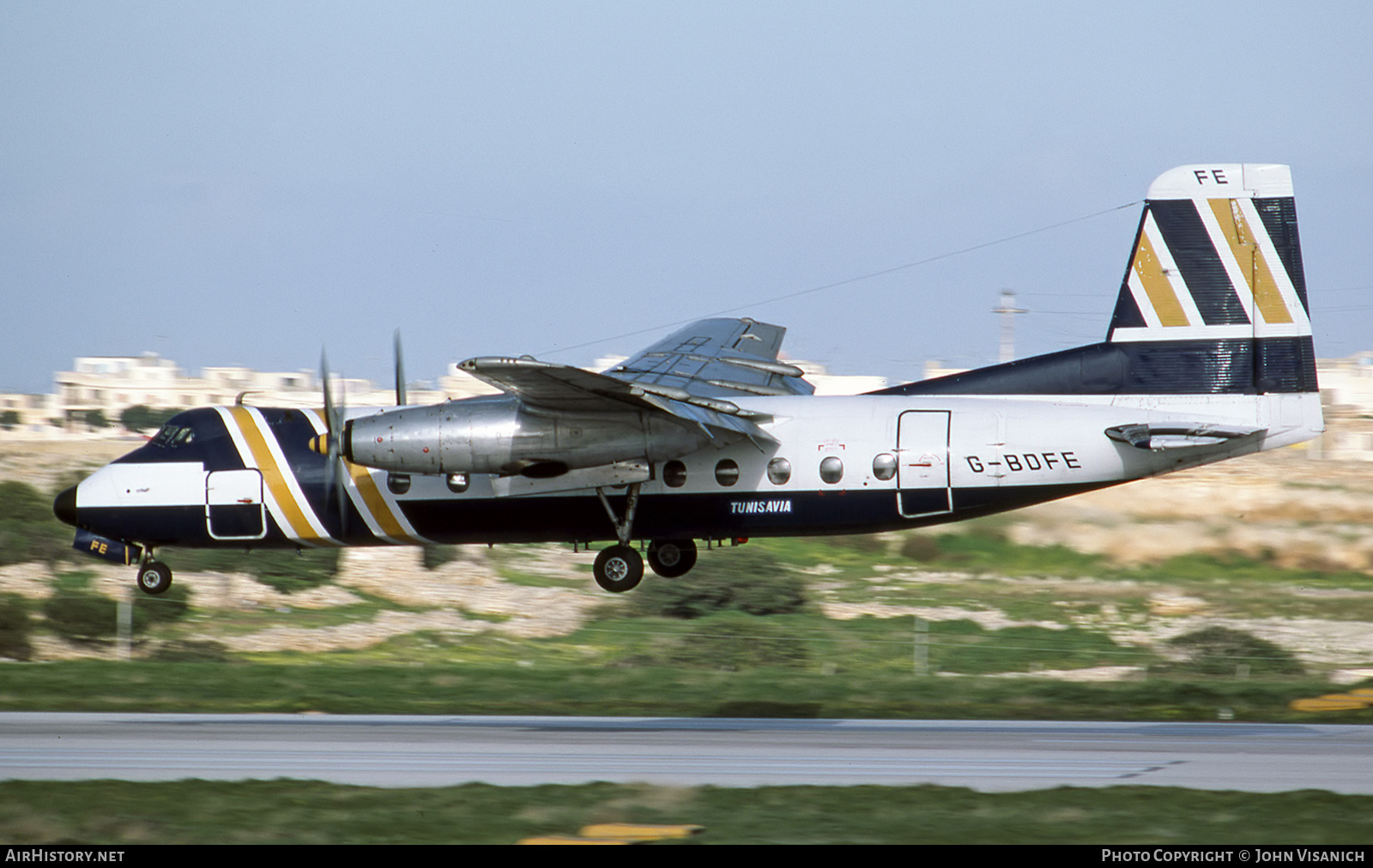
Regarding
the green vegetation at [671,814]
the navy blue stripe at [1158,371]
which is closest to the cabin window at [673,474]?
the navy blue stripe at [1158,371]

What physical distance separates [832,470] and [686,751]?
4.91 meters

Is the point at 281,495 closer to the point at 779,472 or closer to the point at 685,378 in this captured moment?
the point at 685,378

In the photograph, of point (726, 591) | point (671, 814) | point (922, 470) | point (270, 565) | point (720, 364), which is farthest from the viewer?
point (270, 565)

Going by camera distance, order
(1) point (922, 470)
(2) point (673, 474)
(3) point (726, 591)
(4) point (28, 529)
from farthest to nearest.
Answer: (4) point (28, 529) < (3) point (726, 591) < (2) point (673, 474) < (1) point (922, 470)

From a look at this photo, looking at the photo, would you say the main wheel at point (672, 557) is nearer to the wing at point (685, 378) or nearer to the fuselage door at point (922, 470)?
the wing at point (685, 378)

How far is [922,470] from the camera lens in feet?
67.9

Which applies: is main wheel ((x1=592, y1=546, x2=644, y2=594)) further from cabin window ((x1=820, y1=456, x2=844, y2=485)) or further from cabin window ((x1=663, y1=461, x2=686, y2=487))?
cabin window ((x1=820, y1=456, x2=844, y2=485))

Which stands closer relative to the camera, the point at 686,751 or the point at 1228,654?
the point at 686,751

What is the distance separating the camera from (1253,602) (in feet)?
117

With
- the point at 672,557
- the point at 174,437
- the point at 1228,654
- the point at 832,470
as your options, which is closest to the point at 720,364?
the point at 672,557

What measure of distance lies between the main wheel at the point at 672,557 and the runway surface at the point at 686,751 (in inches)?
108

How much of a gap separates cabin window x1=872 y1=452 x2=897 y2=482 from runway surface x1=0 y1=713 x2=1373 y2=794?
4.17m

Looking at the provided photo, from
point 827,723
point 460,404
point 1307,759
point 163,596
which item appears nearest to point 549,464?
point 460,404

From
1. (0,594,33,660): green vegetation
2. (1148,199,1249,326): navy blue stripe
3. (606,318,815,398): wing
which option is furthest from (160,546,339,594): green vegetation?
(1148,199,1249,326): navy blue stripe
